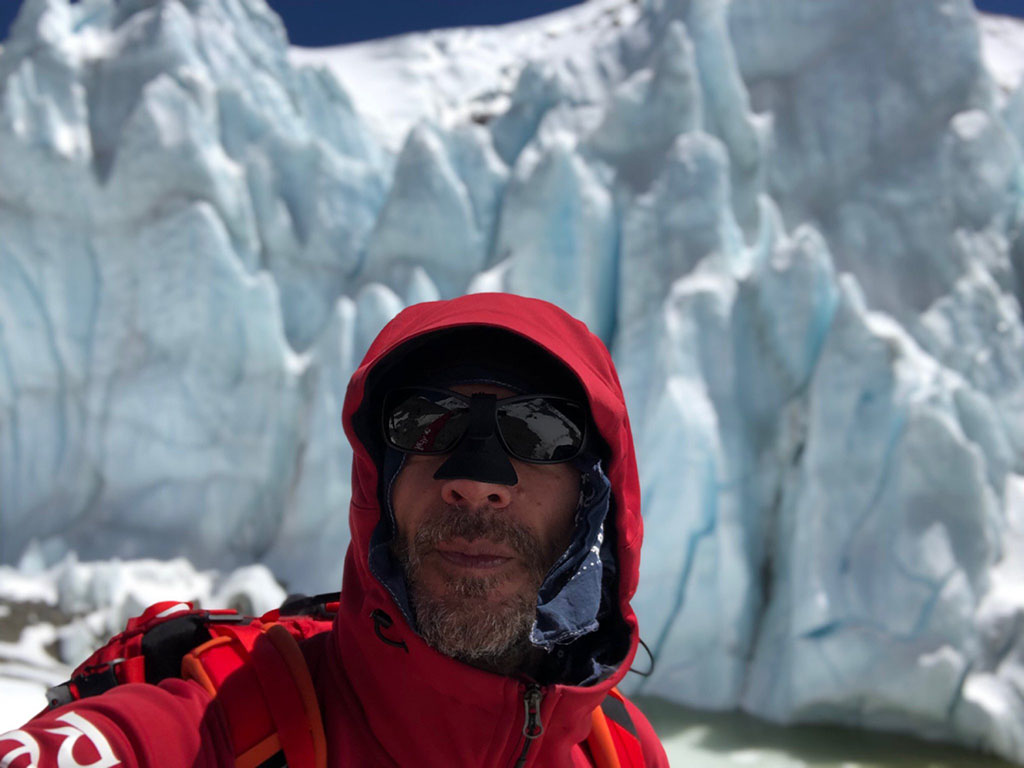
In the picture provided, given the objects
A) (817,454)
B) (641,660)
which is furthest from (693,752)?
(817,454)

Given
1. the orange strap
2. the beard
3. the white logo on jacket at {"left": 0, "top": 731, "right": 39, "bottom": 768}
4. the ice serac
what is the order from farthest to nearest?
Answer: the ice serac, the orange strap, the beard, the white logo on jacket at {"left": 0, "top": 731, "right": 39, "bottom": 768}

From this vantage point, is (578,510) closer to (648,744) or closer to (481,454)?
(481,454)

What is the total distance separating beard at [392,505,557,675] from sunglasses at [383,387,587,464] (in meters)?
0.09

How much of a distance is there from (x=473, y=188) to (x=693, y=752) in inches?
238

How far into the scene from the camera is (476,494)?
37.4 inches

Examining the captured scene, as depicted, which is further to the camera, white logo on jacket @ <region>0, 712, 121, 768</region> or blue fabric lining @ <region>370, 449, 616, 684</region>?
blue fabric lining @ <region>370, 449, 616, 684</region>

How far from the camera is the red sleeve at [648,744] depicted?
120cm

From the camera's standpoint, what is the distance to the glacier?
16.9 feet

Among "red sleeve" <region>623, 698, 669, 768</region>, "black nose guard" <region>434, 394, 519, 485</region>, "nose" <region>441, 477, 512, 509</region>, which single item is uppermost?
"black nose guard" <region>434, 394, 519, 485</region>

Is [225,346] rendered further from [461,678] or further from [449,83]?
[449,83]

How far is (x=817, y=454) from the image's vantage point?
17.8 feet

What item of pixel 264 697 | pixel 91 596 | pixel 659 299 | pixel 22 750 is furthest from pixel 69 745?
pixel 91 596

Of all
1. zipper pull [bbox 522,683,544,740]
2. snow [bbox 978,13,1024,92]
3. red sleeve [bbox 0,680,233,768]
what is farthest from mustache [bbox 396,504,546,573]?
snow [bbox 978,13,1024,92]

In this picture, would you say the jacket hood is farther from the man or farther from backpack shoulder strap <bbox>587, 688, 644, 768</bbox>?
backpack shoulder strap <bbox>587, 688, 644, 768</bbox>
